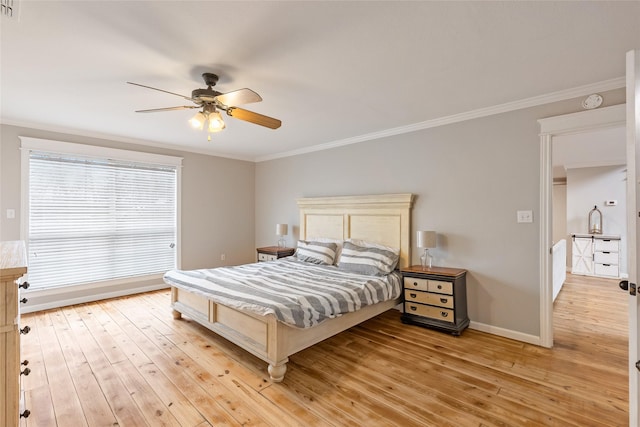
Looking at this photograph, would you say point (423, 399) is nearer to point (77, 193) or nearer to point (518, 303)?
point (518, 303)

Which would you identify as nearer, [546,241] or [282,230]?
[546,241]

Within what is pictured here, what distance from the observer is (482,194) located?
322 cm

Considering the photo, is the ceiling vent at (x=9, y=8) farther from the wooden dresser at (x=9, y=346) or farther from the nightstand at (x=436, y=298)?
the nightstand at (x=436, y=298)

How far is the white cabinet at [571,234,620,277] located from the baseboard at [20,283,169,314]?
8145 mm

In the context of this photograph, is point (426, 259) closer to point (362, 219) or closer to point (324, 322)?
point (362, 219)

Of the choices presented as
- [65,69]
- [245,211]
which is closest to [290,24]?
[65,69]

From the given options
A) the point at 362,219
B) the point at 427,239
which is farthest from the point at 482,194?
the point at 362,219

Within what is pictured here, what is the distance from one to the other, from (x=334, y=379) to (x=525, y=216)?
241 cm

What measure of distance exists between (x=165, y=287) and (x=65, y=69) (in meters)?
3.57

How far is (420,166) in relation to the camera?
371 centimetres

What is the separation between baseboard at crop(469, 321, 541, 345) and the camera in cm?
289

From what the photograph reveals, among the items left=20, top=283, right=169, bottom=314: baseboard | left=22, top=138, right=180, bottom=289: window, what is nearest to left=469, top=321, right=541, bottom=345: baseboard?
left=22, top=138, right=180, bottom=289: window

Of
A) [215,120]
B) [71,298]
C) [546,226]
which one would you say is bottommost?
[71,298]

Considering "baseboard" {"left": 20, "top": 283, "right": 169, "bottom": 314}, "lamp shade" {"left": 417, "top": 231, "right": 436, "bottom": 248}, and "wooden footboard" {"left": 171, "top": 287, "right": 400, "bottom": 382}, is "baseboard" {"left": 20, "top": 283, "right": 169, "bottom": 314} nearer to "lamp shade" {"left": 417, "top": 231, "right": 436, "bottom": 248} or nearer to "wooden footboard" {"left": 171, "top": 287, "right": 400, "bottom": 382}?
"wooden footboard" {"left": 171, "top": 287, "right": 400, "bottom": 382}
